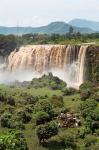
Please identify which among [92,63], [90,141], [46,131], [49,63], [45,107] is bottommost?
[90,141]

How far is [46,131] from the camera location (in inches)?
1448

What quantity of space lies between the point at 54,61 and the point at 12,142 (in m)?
36.0

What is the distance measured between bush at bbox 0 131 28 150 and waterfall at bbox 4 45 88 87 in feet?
94.6

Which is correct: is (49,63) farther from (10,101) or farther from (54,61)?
(10,101)

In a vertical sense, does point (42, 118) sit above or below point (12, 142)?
below

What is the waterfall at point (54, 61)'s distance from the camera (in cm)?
6381

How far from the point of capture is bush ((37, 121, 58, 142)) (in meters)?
36.7

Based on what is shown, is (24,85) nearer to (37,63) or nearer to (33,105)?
(37,63)

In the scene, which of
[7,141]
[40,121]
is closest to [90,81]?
[40,121]

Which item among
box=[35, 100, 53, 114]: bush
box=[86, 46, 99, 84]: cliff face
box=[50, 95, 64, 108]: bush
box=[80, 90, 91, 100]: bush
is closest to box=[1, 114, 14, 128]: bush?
box=[35, 100, 53, 114]: bush

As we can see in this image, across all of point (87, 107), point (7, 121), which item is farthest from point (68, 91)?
point (7, 121)

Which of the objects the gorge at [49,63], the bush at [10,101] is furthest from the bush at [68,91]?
the gorge at [49,63]

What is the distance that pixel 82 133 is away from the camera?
37.7m

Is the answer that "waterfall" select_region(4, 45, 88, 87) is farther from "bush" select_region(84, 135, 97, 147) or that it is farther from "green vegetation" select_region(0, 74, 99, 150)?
"bush" select_region(84, 135, 97, 147)
